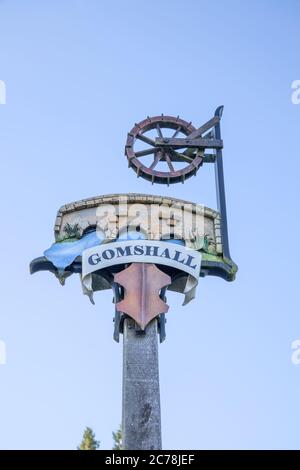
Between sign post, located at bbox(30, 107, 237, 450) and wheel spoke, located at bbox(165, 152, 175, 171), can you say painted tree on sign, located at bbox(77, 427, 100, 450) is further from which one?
wheel spoke, located at bbox(165, 152, 175, 171)

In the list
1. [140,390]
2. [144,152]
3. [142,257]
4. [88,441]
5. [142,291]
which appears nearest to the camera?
[140,390]

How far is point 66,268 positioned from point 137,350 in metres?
2.92

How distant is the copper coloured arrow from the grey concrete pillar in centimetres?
27

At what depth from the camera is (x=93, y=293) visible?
69.3 feet

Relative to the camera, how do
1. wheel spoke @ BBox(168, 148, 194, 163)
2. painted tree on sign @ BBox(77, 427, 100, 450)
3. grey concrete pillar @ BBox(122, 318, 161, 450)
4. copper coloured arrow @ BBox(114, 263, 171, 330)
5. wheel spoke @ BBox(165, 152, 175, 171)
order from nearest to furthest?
1. grey concrete pillar @ BBox(122, 318, 161, 450)
2. copper coloured arrow @ BBox(114, 263, 171, 330)
3. wheel spoke @ BBox(165, 152, 175, 171)
4. wheel spoke @ BBox(168, 148, 194, 163)
5. painted tree on sign @ BBox(77, 427, 100, 450)

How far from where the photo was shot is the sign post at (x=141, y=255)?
63.5 feet

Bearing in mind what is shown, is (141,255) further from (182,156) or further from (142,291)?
(182,156)

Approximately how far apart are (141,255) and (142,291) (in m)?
1.04

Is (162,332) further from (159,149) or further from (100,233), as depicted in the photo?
(159,149)

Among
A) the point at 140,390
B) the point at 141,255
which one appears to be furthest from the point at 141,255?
the point at 140,390

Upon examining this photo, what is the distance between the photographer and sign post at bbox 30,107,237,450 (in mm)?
19359

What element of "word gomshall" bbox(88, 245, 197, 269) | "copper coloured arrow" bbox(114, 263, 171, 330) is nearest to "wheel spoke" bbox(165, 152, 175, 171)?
"word gomshall" bbox(88, 245, 197, 269)

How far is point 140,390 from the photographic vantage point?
18.6m
